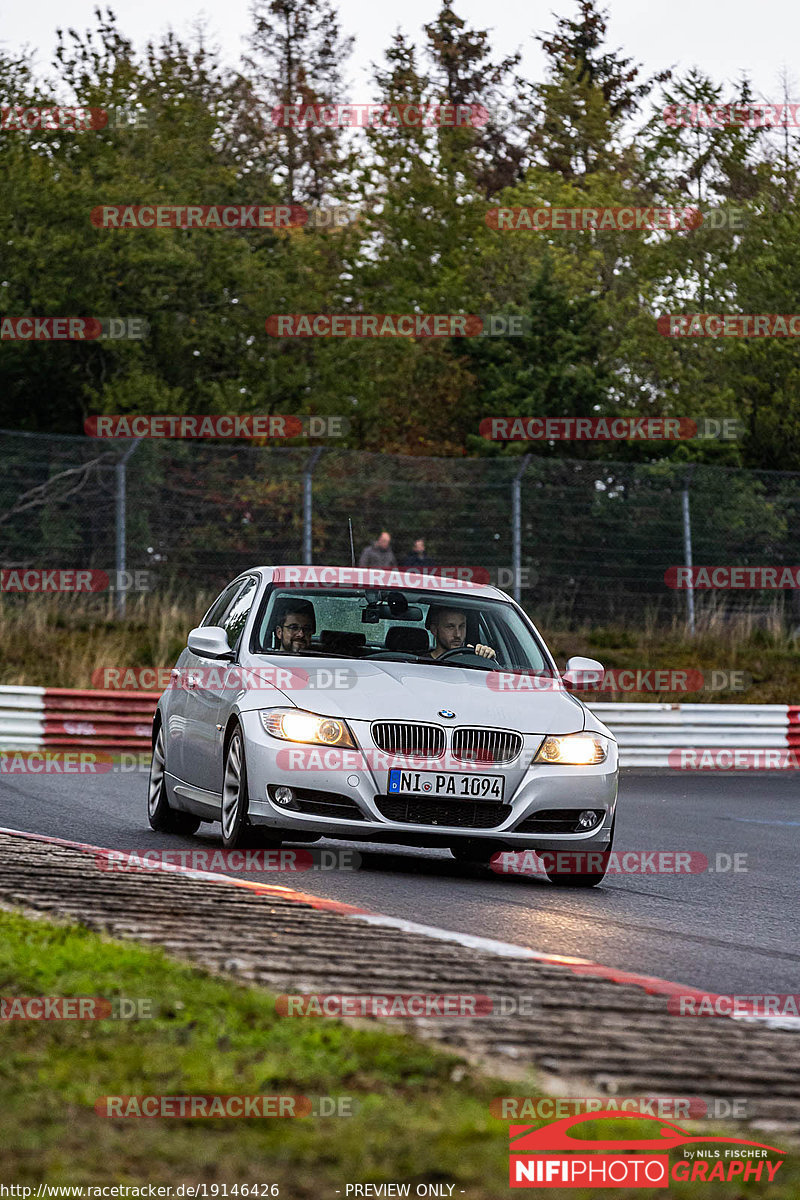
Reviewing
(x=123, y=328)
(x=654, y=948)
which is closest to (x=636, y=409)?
(x=123, y=328)

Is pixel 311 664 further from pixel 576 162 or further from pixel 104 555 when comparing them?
pixel 576 162

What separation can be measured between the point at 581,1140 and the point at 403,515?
69.6ft

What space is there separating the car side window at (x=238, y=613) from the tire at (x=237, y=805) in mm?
951

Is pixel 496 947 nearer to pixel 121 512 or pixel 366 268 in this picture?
pixel 121 512

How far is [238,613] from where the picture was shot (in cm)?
1109

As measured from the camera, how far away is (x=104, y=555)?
23391 millimetres

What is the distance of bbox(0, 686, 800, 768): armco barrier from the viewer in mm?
20203

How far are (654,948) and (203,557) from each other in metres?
17.1

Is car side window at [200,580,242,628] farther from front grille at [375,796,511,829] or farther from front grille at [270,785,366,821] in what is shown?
front grille at [375,796,511,829]

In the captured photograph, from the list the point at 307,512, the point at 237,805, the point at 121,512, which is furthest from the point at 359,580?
the point at 307,512

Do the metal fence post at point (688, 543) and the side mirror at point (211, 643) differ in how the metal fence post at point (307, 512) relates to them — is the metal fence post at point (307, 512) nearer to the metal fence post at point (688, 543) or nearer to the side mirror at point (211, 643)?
the metal fence post at point (688, 543)

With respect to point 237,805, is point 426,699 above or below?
above

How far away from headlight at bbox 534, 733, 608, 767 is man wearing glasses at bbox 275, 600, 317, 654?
1584 mm

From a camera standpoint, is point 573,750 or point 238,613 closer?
point 573,750
